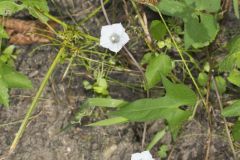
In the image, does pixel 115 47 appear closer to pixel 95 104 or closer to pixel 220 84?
pixel 95 104

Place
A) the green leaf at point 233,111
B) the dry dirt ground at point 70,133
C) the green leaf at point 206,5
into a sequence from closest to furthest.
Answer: the green leaf at point 233,111
the green leaf at point 206,5
the dry dirt ground at point 70,133

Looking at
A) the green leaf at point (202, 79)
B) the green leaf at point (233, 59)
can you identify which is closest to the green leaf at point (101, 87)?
the green leaf at point (202, 79)

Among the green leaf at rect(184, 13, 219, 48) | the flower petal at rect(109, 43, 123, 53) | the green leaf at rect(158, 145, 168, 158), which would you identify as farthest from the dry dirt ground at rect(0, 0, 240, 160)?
the green leaf at rect(184, 13, 219, 48)

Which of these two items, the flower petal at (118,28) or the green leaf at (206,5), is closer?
the green leaf at (206,5)

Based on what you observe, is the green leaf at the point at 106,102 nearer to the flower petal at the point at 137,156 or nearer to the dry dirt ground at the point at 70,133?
the dry dirt ground at the point at 70,133

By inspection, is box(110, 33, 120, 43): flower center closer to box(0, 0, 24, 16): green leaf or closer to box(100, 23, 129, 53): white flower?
box(100, 23, 129, 53): white flower

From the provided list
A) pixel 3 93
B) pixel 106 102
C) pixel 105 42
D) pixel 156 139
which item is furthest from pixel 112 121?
pixel 3 93

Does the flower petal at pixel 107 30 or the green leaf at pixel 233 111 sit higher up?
the flower petal at pixel 107 30
